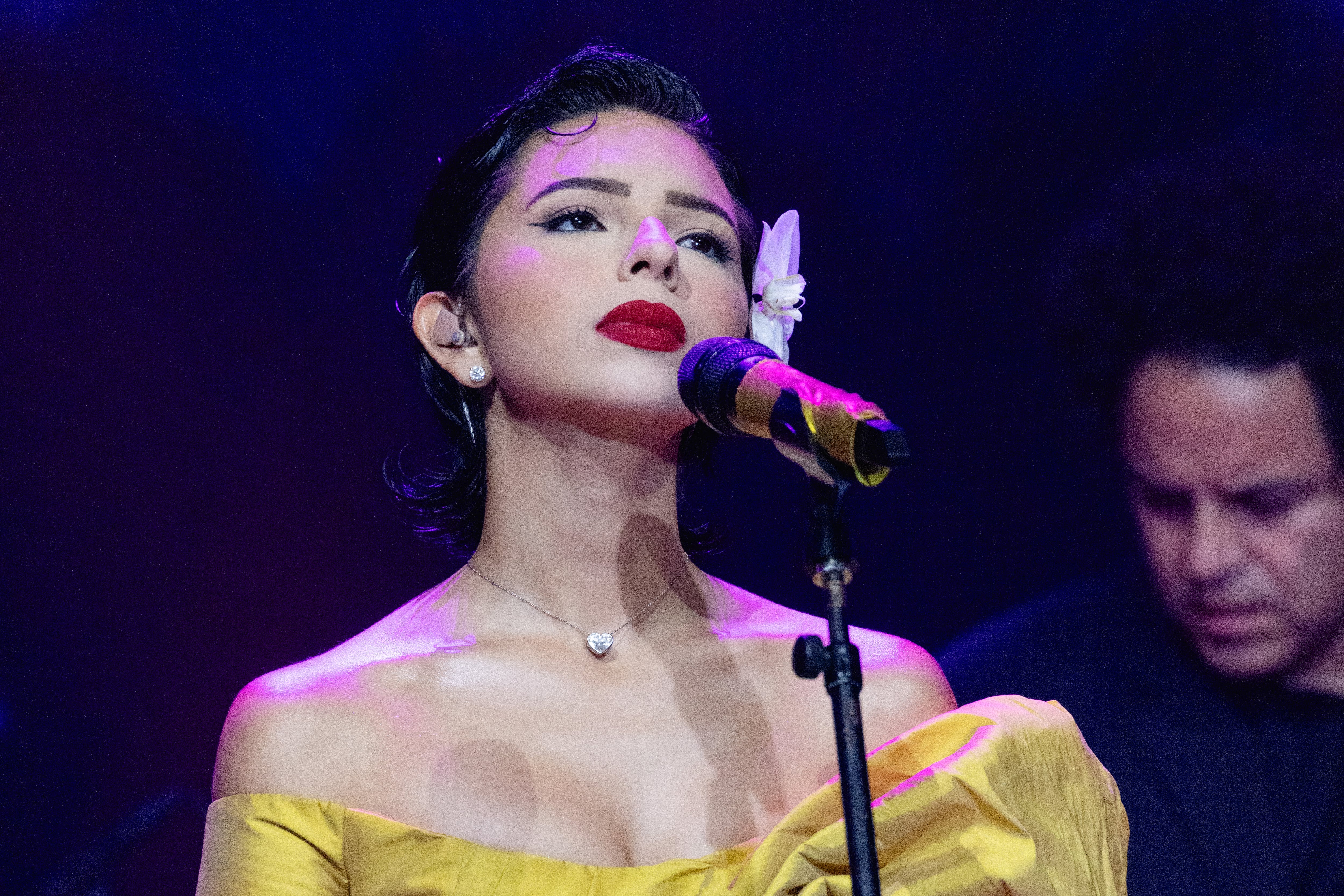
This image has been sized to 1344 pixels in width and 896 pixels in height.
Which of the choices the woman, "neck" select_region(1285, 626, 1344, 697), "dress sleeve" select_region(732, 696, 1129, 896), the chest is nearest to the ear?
the woman

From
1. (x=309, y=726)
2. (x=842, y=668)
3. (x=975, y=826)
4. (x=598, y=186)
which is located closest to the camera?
(x=842, y=668)

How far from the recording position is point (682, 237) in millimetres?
1816

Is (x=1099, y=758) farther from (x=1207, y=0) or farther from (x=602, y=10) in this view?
(x=602, y=10)

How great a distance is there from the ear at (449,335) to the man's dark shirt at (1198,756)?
989 millimetres

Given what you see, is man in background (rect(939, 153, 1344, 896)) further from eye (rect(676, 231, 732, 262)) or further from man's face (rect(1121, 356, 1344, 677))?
eye (rect(676, 231, 732, 262))

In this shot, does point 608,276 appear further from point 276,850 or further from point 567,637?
point 276,850

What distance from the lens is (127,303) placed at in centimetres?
195

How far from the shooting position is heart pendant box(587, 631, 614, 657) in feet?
5.84

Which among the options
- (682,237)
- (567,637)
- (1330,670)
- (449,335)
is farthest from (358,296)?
(1330,670)

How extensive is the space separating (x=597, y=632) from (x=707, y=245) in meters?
0.61

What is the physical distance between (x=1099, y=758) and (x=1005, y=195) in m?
→ 0.99

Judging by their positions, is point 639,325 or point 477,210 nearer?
point 639,325

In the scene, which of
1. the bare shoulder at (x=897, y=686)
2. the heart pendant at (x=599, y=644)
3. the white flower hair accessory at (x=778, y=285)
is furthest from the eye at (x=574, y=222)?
the bare shoulder at (x=897, y=686)

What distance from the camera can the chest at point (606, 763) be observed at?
62.7 inches
